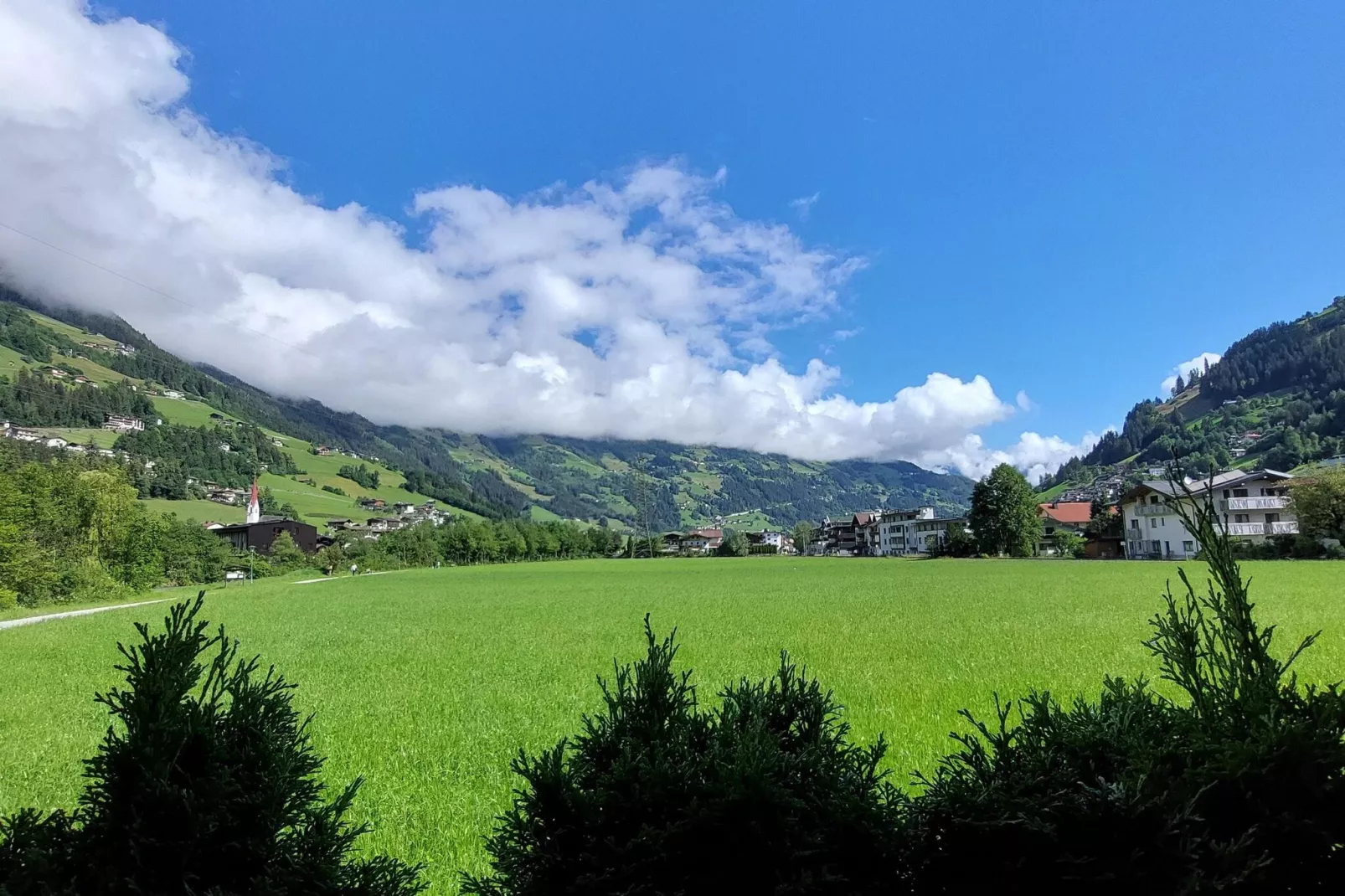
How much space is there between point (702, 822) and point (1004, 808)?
1173 millimetres

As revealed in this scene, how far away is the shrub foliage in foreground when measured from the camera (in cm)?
237

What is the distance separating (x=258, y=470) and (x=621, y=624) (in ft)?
657

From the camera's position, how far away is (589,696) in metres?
14.5

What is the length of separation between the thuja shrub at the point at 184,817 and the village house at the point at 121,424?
215909 mm

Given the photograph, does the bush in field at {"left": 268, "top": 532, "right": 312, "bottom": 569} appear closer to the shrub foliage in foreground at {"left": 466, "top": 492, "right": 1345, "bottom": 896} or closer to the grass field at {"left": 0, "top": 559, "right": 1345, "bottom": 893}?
the grass field at {"left": 0, "top": 559, "right": 1345, "bottom": 893}

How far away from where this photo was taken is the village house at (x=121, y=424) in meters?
172

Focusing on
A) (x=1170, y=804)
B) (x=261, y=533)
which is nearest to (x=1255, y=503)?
(x=1170, y=804)

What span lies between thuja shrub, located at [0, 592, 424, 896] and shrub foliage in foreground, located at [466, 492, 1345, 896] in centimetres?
71

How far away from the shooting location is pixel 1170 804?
2.40m

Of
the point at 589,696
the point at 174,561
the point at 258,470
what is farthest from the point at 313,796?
the point at 258,470

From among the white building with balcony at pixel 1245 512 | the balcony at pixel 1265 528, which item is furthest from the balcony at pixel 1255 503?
the balcony at pixel 1265 528

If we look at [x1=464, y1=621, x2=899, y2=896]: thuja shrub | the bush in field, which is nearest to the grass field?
[x1=464, y1=621, x2=899, y2=896]: thuja shrub

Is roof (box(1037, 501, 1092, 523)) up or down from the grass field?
up

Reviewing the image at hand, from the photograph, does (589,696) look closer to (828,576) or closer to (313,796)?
(313,796)
